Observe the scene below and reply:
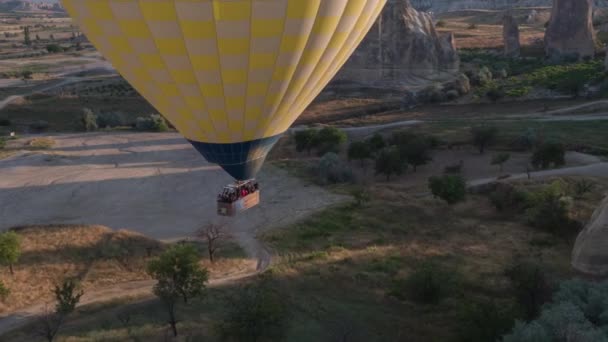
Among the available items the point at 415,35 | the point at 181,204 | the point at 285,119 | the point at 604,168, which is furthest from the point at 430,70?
the point at 285,119

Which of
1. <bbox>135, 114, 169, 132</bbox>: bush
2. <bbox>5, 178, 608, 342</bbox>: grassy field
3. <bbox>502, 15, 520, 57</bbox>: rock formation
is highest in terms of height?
<bbox>502, 15, 520, 57</bbox>: rock formation

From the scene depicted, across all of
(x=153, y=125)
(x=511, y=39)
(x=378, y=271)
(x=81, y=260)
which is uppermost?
(x=511, y=39)

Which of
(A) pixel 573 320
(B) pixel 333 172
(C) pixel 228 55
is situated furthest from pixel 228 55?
(B) pixel 333 172

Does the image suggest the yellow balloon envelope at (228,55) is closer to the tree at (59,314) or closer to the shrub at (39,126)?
the tree at (59,314)

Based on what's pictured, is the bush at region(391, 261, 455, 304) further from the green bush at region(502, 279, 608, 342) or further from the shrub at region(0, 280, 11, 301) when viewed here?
the shrub at region(0, 280, 11, 301)

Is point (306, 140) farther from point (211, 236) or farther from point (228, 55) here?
point (228, 55)

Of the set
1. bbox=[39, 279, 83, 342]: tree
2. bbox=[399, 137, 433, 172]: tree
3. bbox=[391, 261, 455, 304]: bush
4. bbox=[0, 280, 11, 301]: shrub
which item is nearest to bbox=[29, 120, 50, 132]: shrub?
bbox=[399, 137, 433, 172]: tree
